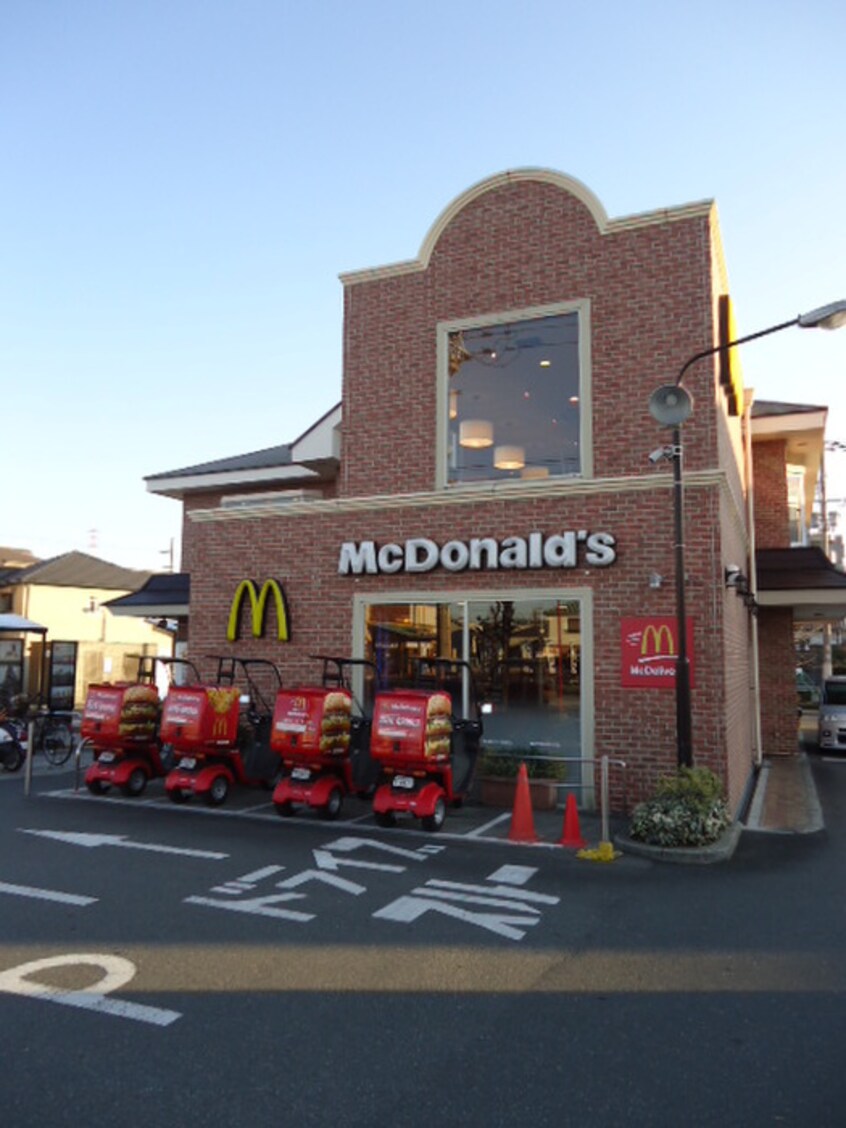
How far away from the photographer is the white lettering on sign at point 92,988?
457 cm

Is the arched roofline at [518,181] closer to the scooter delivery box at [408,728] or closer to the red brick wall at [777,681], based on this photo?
the scooter delivery box at [408,728]

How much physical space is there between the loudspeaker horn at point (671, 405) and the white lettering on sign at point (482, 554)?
211 centimetres

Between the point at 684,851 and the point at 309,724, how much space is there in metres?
4.52

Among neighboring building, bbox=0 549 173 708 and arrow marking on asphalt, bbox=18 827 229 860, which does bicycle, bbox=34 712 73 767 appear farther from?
neighboring building, bbox=0 549 173 708

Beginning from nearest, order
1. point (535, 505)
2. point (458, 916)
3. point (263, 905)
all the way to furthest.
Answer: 1. point (458, 916)
2. point (263, 905)
3. point (535, 505)

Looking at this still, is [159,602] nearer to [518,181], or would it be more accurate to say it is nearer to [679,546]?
[518,181]

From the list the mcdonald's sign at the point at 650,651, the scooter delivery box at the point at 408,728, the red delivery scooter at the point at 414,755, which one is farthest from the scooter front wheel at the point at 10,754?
the mcdonald's sign at the point at 650,651

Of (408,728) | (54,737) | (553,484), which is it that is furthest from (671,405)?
(54,737)

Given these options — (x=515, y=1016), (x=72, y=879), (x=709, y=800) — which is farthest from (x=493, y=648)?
(x=515, y=1016)

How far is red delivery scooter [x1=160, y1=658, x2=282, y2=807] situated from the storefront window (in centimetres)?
217

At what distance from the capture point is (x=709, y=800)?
8.83m

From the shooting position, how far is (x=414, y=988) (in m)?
5.00

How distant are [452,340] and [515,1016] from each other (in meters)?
10.6

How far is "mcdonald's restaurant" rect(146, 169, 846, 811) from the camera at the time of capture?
10.7 m
